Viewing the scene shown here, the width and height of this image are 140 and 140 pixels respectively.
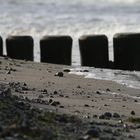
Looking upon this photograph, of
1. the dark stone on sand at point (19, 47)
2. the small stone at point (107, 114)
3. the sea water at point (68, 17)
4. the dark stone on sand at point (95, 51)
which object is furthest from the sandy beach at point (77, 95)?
the sea water at point (68, 17)

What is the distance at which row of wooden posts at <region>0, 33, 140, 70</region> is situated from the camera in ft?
41.0

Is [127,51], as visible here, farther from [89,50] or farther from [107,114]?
[107,114]

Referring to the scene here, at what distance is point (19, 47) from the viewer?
12.8 meters

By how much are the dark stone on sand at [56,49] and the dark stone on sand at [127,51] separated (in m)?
0.89

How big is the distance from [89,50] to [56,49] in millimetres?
613

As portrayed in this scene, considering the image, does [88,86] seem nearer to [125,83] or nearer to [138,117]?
[125,83]

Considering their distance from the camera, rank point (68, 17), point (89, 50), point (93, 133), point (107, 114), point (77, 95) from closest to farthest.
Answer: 1. point (93, 133)
2. point (107, 114)
3. point (77, 95)
4. point (89, 50)
5. point (68, 17)

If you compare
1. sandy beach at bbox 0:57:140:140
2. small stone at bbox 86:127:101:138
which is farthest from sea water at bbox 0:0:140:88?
small stone at bbox 86:127:101:138

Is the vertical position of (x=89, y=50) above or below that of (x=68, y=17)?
below

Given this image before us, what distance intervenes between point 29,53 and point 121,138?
27.3 ft

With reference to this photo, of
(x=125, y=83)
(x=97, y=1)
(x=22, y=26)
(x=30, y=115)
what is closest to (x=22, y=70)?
(x=125, y=83)

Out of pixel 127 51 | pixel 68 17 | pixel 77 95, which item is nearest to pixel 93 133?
pixel 77 95

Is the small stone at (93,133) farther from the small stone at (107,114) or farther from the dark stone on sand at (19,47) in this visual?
the dark stone on sand at (19,47)

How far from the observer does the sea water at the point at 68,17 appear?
22.4 m
